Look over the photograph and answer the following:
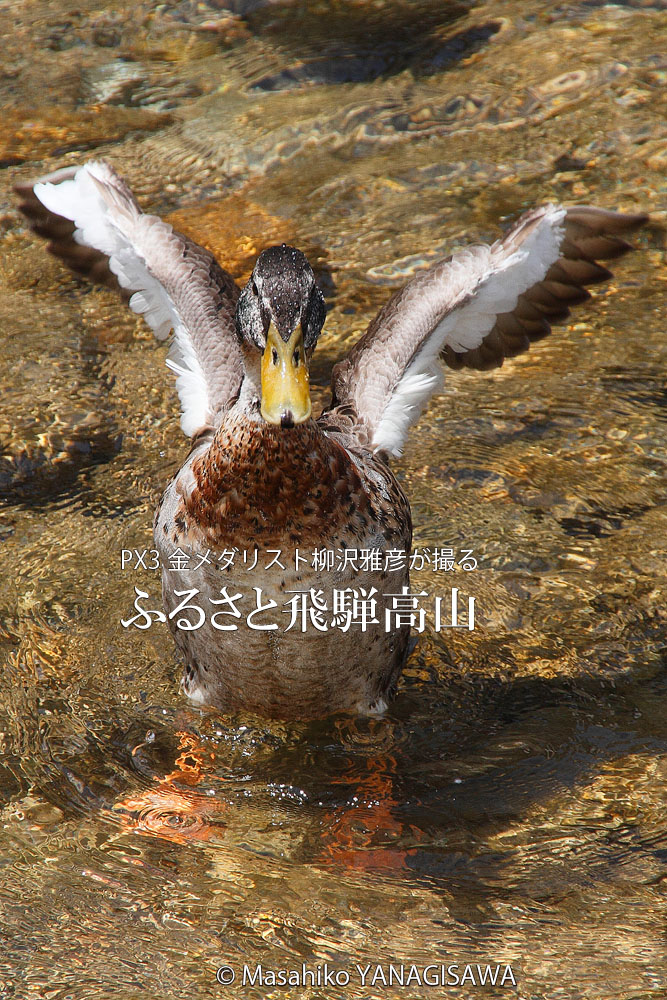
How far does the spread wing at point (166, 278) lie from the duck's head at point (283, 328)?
44.4 inches

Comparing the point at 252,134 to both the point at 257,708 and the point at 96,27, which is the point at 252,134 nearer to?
the point at 96,27

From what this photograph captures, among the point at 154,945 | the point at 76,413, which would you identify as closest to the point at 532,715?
the point at 154,945

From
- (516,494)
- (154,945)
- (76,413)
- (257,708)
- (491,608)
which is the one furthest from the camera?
(76,413)

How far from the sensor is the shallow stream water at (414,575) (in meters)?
3.70

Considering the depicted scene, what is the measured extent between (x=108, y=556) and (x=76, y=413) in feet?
4.20

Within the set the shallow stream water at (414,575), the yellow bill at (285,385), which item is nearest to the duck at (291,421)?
the yellow bill at (285,385)

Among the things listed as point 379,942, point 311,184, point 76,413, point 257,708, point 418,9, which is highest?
point 418,9

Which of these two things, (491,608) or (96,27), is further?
(96,27)

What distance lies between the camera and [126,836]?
412 cm

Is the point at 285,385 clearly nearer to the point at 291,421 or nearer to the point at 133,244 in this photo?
the point at 291,421

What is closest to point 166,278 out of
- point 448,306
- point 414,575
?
point 448,306

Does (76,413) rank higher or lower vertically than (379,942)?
higher

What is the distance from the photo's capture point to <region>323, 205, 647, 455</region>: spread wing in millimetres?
5078

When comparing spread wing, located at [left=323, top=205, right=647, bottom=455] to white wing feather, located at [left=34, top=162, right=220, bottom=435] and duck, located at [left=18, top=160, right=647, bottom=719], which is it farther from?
white wing feather, located at [left=34, top=162, right=220, bottom=435]
